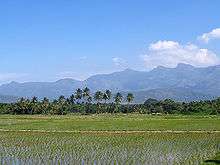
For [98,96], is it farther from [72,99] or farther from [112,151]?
[112,151]

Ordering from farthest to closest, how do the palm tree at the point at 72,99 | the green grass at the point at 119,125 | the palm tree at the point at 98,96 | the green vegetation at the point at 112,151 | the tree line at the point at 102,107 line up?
1. the palm tree at the point at 72,99
2. the palm tree at the point at 98,96
3. the tree line at the point at 102,107
4. the green grass at the point at 119,125
5. the green vegetation at the point at 112,151

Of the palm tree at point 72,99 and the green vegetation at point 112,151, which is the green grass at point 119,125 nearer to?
the green vegetation at point 112,151

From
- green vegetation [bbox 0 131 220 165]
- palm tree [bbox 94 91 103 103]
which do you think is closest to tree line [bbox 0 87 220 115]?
palm tree [bbox 94 91 103 103]

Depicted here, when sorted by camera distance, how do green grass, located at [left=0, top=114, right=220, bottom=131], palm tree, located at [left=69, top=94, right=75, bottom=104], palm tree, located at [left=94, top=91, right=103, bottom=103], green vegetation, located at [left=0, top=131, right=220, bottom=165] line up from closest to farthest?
green vegetation, located at [left=0, top=131, right=220, bottom=165] < green grass, located at [left=0, top=114, right=220, bottom=131] < palm tree, located at [left=94, top=91, right=103, bottom=103] < palm tree, located at [left=69, top=94, right=75, bottom=104]

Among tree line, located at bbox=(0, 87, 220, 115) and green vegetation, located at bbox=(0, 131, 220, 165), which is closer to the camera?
green vegetation, located at bbox=(0, 131, 220, 165)

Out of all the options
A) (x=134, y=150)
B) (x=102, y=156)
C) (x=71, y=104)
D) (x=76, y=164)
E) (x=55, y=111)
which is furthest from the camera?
(x=71, y=104)

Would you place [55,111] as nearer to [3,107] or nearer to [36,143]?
[3,107]

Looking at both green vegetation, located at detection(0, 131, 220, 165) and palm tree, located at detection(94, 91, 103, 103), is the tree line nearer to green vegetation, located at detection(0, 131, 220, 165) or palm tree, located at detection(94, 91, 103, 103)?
palm tree, located at detection(94, 91, 103, 103)

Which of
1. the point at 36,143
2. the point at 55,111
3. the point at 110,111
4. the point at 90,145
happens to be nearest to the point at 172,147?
the point at 90,145

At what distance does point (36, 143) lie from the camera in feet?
103

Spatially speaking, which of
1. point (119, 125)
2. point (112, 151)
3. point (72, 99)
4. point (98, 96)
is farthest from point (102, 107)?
point (112, 151)

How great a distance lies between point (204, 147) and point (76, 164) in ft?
34.0

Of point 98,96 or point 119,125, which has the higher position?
point 98,96

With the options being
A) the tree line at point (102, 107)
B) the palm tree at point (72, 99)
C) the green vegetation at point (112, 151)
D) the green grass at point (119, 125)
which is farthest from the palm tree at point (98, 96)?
the green vegetation at point (112, 151)
